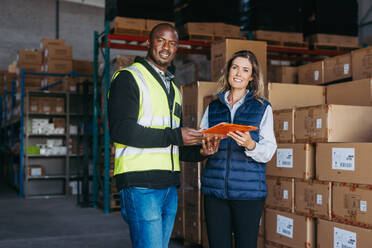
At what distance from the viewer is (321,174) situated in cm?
349

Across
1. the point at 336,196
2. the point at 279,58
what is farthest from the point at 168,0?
the point at 336,196

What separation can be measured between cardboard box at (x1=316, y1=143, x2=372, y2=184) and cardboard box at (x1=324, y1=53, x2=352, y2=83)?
1.61 metres

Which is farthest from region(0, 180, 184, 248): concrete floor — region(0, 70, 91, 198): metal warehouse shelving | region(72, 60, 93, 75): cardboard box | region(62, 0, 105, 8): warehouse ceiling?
region(62, 0, 105, 8): warehouse ceiling

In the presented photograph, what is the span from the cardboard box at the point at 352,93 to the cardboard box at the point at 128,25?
317 centimetres

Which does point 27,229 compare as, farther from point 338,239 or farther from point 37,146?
point 338,239

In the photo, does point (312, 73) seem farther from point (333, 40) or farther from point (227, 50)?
point (333, 40)

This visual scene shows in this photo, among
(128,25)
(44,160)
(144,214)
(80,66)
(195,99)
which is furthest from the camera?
(80,66)

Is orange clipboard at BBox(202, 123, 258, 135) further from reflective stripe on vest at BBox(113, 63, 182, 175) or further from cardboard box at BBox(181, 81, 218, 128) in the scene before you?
cardboard box at BBox(181, 81, 218, 128)

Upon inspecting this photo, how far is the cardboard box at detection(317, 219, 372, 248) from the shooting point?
10.0ft

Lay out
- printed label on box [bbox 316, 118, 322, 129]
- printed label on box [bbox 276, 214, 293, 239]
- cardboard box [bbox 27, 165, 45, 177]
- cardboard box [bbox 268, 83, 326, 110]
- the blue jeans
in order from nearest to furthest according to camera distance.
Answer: the blue jeans, printed label on box [bbox 316, 118, 322, 129], printed label on box [bbox 276, 214, 293, 239], cardboard box [bbox 268, 83, 326, 110], cardboard box [bbox 27, 165, 45, 177]

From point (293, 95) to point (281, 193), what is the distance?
109 cm

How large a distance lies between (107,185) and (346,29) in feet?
15.9

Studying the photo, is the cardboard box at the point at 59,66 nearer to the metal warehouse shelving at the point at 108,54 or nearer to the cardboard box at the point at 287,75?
the metal warehouse shelving at the point at 108,54

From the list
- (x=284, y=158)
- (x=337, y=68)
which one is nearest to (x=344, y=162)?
(x=284, y=158)
